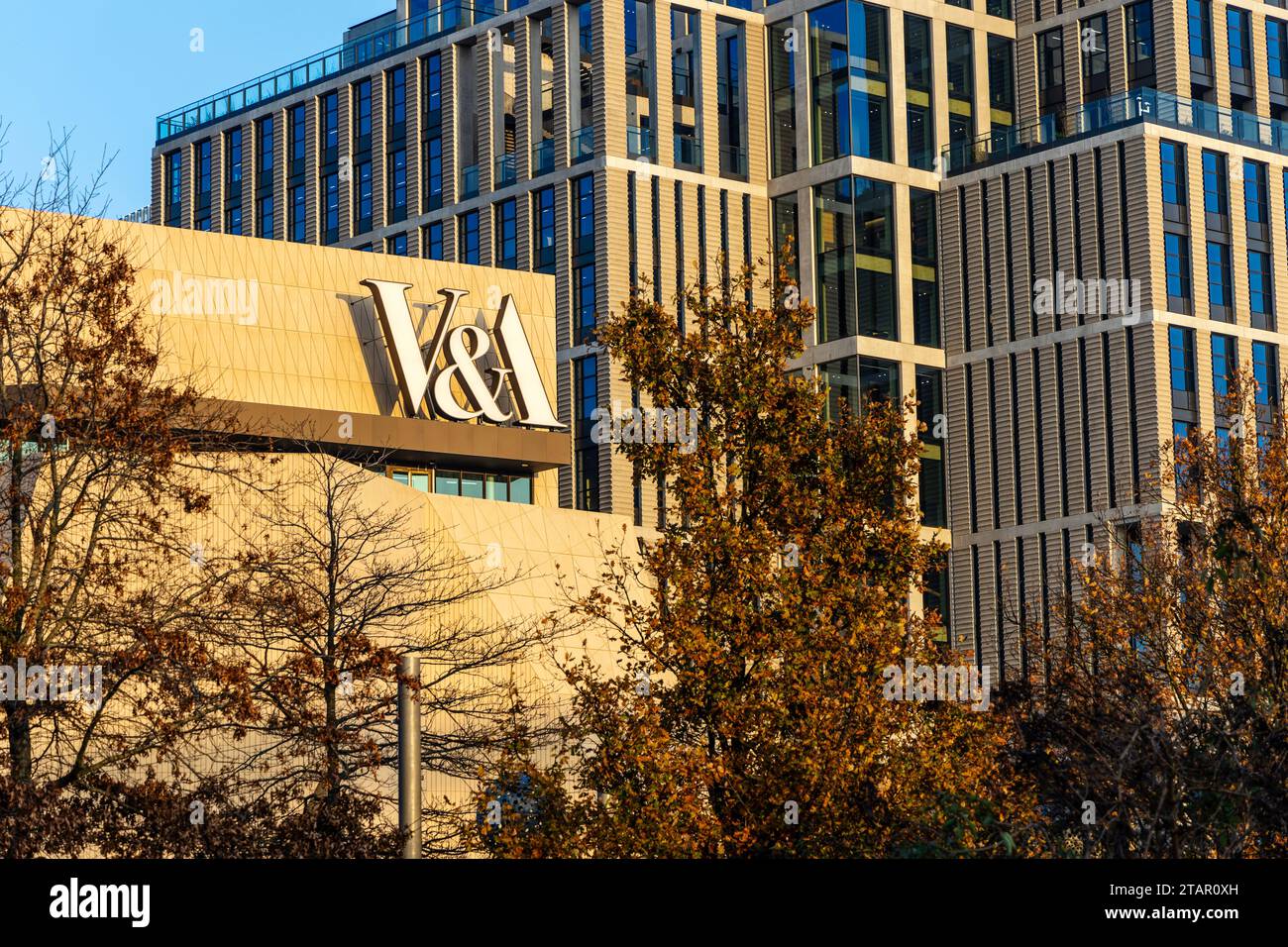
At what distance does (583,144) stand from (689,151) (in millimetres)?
4776

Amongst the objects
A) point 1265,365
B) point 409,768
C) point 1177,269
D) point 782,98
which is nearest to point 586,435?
point 782,98

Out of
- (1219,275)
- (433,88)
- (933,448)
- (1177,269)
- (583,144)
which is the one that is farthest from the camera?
(433,88)

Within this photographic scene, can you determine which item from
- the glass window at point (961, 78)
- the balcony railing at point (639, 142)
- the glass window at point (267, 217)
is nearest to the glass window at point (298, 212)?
the glass window at point (267, 217)

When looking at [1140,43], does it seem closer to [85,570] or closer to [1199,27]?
[1199,27]

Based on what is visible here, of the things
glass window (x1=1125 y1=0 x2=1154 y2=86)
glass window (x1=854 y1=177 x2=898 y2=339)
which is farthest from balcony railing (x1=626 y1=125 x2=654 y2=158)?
glass window (x1=1125 y1=0 x2=1154 y2=86)

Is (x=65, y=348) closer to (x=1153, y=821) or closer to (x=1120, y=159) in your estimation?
(x=1153, y=821)

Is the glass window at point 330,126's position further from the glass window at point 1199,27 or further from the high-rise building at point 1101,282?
the glass window at point 1199,27

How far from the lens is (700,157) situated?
9019 centimetres

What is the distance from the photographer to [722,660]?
2730cm

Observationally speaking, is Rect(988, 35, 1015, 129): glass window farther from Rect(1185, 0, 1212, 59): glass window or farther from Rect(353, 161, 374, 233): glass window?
Rect(353, 161, 374, 233): glass window

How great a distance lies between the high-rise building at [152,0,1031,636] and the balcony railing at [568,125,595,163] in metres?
0.11

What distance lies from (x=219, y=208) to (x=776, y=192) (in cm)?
2955

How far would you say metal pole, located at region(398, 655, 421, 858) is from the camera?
25.1 meters
